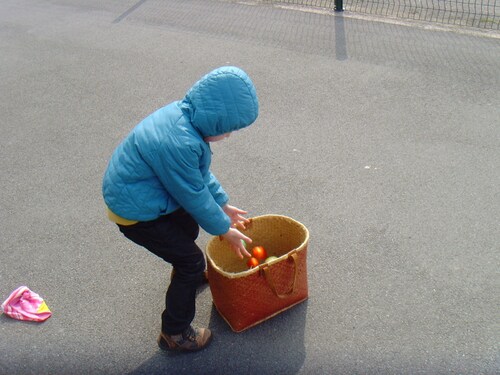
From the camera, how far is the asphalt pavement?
3121 millimetres

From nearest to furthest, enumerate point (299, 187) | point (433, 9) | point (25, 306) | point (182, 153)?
1. point (182, 153)
2. point (25, 306)
3. point (299, 187)
4. point (433, 9)

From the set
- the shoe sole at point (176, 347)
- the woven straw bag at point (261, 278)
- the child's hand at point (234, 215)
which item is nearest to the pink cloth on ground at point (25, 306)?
the shoe sole at point (176, 347)

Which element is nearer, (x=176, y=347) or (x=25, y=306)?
(x=176, y=347)

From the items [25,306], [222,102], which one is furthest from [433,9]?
[25,306]

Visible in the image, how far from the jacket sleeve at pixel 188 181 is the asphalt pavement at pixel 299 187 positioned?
895 millimetres

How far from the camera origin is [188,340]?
3.06 meters

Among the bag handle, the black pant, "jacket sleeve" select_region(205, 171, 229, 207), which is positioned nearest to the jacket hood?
"jacket sleeve" select_region(205, 171, 229, 207)

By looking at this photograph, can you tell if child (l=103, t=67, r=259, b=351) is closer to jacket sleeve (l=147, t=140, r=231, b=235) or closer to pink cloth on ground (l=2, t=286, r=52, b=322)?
jacket sleeve (l=147, t=140, r=231, b=235)

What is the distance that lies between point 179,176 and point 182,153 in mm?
112

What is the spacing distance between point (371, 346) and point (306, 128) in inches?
105

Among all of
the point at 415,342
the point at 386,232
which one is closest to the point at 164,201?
the point at 415,342

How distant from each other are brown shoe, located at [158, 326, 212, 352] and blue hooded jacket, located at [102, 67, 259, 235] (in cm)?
72

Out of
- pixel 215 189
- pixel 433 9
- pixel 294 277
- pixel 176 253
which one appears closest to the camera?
pixel 176 253

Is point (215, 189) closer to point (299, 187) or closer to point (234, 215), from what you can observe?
point (234, 215)
